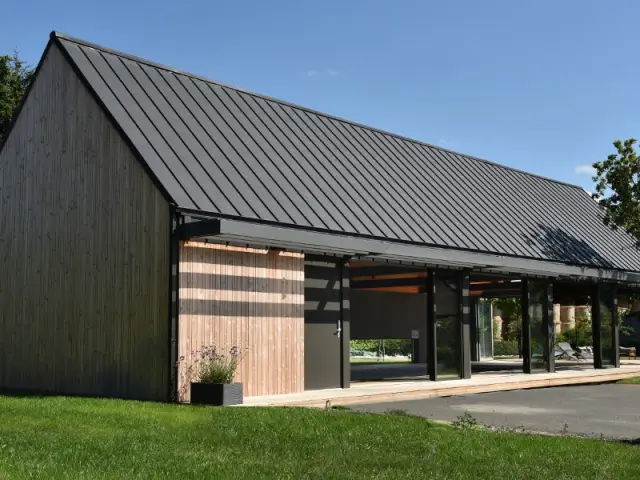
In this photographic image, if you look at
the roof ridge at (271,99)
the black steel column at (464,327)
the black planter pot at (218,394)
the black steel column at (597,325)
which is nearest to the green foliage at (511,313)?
the roof ridge at (271,99)

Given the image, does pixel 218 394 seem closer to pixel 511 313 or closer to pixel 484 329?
pixel 484 329

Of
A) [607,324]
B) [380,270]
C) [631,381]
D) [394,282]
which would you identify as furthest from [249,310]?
[607,324]

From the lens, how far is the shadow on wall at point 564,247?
2247 centimetres

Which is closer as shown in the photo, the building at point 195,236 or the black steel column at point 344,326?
the building at point 195,236

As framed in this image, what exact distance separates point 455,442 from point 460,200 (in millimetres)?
13518

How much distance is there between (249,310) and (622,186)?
1790cm

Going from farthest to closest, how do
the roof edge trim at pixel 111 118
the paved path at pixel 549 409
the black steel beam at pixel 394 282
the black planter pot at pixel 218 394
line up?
the black steel beam at pixel 394 282
the roof edge trim at pixel 111 118
the black planter pot at pixel 218 394
the paved path at pixel 549 409

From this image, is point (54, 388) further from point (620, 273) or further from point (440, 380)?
point (620, 273)

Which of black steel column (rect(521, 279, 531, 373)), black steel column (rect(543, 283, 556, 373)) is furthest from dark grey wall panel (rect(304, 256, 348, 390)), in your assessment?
black steel column (rect(543, 283, 556, 373))

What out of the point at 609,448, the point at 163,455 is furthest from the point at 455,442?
the point at 163,455

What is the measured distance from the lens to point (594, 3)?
55.5 ft

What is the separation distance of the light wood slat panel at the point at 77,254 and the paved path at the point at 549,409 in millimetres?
4071

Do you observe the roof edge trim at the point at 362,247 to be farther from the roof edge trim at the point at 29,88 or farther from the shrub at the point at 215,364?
the roof edge trim at the point at 29,88

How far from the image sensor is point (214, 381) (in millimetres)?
12898
